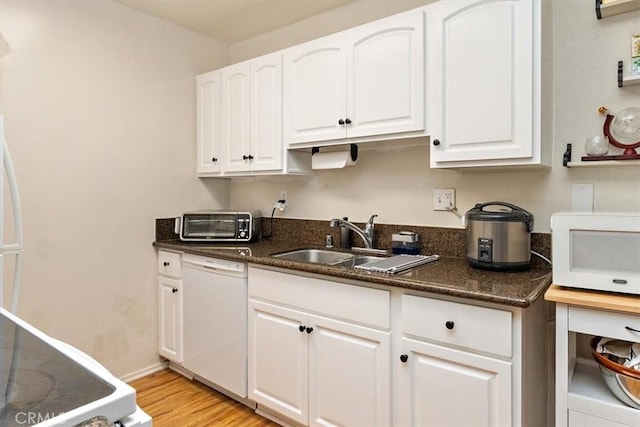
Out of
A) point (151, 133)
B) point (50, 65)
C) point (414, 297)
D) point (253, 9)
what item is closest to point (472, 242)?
point (414, 297)

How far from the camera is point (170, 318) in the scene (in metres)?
2.62

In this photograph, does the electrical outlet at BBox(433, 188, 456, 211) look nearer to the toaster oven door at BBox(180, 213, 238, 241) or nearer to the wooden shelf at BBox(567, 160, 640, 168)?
the wooden shelf at BBox(567, 160, 640, 168)

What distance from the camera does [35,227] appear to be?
7.06 ft

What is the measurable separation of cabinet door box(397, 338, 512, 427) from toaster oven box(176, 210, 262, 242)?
1.41m

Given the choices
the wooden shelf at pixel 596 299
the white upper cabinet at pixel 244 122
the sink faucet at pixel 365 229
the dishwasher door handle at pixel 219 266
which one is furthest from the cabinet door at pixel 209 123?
the wooden shelf at pixel 596 299

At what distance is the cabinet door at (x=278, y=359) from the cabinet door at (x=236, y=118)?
1.00 metres

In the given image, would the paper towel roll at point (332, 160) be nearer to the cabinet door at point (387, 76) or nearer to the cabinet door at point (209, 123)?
the cabinet door at point (387, 76)

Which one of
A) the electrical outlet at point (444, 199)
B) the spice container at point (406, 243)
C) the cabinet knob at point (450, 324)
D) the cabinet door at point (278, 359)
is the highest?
the electrical outlet at point (444, 199)

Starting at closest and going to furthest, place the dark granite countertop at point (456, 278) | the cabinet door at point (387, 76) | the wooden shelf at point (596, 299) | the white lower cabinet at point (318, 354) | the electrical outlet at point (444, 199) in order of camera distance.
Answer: the wooden shelf at point (596, 299) < the dark granite countertop at point (456, 278) < the white lower cabinet at point (318, 354) < the cabinet door at point (387, 76) < the electrical outlet at point (444, 199)

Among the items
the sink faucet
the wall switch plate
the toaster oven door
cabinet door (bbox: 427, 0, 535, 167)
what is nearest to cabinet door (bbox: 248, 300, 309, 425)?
the sink faucet

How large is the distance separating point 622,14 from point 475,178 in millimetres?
867

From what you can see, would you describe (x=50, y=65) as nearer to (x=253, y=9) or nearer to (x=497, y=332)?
(x=253, y=9)

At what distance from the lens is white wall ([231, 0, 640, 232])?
1.63 metres

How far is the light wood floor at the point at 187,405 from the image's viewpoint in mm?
2109
